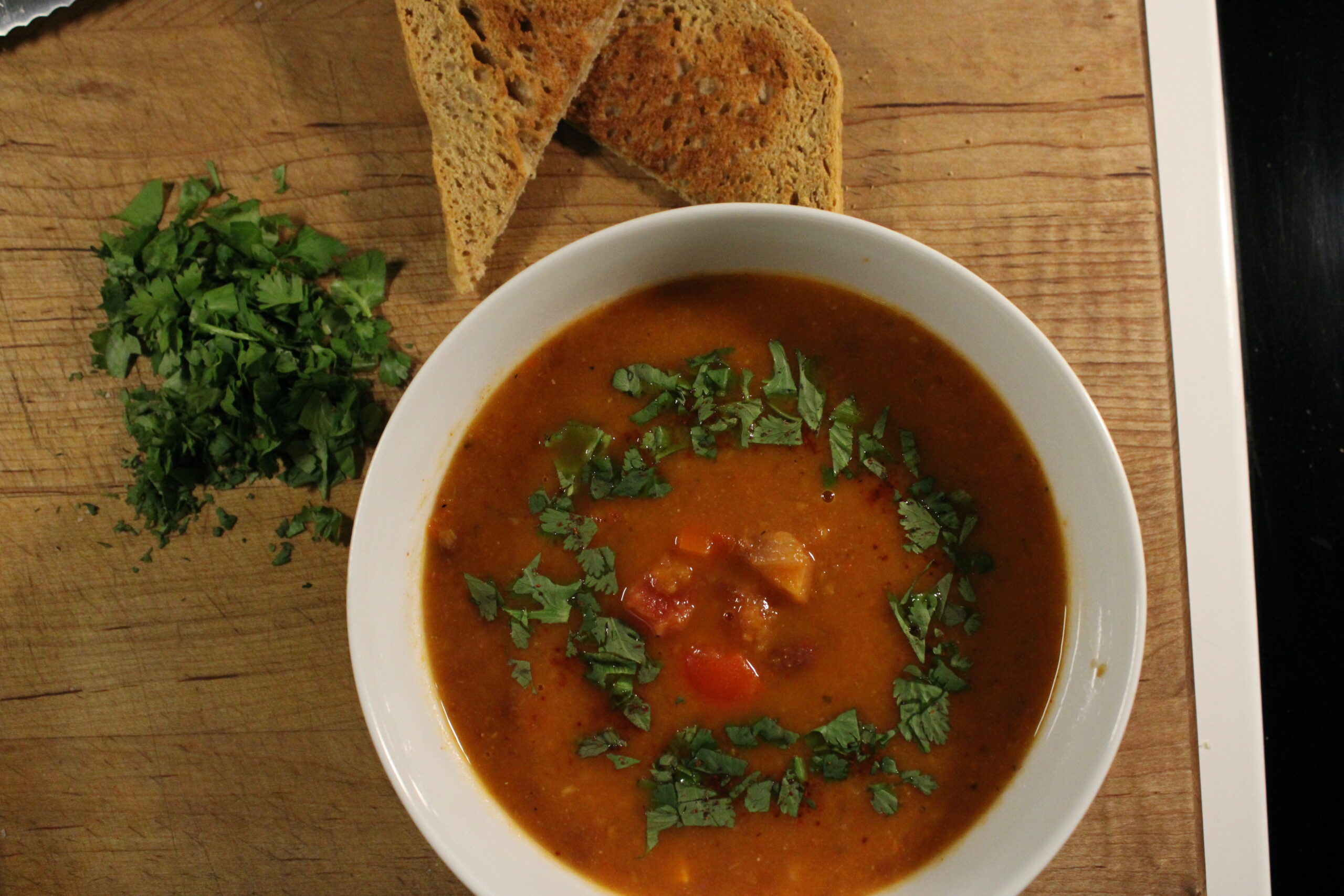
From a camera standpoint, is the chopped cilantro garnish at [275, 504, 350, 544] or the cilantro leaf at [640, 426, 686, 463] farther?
the chopped cilantro garnish at [275, 504, 350, 544]

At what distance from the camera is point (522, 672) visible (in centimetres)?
234

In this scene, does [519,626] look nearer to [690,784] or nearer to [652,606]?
[652,606]

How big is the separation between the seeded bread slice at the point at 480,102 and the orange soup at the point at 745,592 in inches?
18.1

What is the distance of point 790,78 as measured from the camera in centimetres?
257

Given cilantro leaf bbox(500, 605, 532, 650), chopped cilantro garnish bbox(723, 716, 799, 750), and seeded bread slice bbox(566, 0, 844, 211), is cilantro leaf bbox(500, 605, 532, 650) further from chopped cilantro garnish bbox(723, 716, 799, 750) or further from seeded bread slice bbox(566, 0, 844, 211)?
seeded bread slice bbox(566, 0, 844, 211)

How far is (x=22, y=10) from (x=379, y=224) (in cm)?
114

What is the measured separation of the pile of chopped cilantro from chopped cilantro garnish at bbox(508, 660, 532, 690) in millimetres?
695

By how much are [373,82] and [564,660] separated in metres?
1.71

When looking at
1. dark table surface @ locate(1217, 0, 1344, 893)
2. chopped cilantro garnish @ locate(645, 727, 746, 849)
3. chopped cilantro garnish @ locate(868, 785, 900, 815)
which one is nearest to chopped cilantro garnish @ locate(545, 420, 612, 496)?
chopped cilantro garnish @ locate(645, 727, 746, 849)

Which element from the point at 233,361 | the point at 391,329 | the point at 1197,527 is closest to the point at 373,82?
the point at 391,329

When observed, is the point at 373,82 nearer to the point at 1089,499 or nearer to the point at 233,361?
the point at 233,361

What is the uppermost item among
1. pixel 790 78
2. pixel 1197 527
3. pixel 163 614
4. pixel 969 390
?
pixel 790 78

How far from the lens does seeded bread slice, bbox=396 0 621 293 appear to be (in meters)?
2.54

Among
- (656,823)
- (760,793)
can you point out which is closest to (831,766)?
(760,793)
